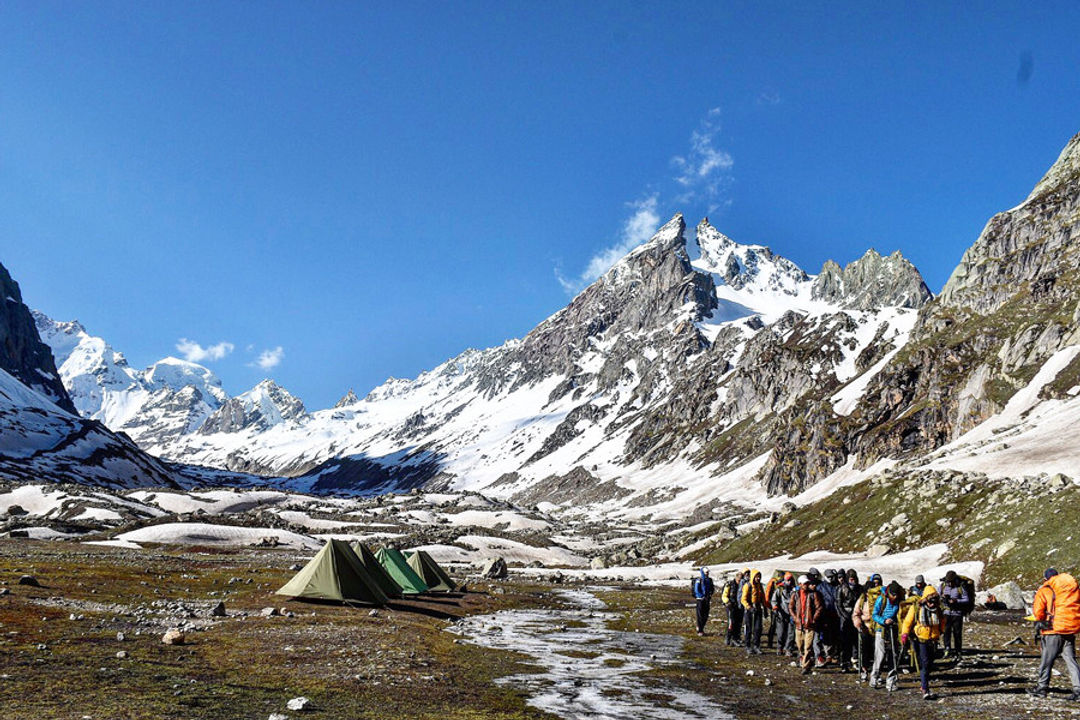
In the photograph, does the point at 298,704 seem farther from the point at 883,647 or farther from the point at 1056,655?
the point at 1056,655

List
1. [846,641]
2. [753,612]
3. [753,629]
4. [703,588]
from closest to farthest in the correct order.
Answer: [846,641]
[753,629]
[753,612]
[703,588]

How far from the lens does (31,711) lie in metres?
13.5

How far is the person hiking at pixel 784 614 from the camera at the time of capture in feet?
96.9

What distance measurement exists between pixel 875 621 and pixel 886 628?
0.67m

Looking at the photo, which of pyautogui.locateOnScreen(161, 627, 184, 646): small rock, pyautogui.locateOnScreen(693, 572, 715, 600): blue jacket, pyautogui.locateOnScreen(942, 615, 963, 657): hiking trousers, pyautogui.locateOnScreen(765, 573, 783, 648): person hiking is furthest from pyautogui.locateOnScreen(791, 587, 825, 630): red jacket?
pyautogui.locateOnScreen(161, 627, 184, 646): small rock

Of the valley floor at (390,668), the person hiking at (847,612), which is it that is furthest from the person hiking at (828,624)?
the valley floor at (390,668)

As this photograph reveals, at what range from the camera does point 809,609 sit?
25.9m

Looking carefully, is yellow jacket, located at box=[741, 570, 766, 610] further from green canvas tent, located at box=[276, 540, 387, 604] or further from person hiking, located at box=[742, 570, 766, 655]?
green canvas tent, located at box=[276, 540, 387, 604]

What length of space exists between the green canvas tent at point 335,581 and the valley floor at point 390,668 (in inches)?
62.4

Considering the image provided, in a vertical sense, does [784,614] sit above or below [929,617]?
below

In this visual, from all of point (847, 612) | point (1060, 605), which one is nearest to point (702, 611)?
point (847, 612)

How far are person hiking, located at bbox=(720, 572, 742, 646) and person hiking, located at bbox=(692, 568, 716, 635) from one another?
2.23 m

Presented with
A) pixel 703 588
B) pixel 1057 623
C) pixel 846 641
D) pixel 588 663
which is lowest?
pixel 588 663

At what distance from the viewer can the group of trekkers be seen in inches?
784
